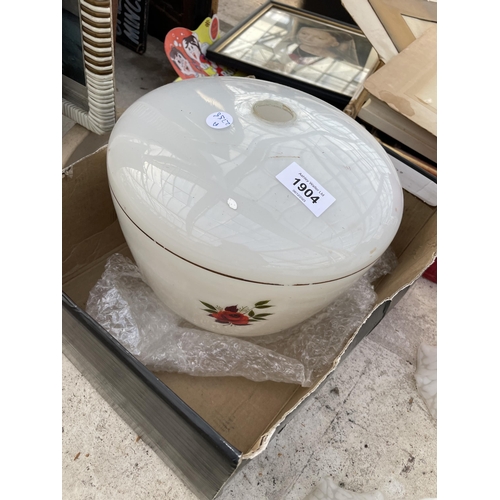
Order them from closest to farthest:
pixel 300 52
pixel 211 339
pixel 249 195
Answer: pixel 249 195
pixel 211 339
pixel 300 52

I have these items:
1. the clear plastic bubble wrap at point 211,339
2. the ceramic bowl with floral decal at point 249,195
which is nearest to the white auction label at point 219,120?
the ceramic bowl with floral decal at point 249,195

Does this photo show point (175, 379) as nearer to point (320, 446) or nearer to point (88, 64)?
point (320, 446)

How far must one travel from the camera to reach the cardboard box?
0.58 m

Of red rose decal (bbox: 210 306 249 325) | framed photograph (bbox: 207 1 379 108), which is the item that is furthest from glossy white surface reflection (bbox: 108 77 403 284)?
framed photograph (bbox: 207 1 379 108)

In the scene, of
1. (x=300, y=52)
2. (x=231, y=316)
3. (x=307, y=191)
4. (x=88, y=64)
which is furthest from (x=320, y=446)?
(x=300, y=52)

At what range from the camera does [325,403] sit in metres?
0.95

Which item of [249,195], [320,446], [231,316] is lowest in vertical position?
[320,446]

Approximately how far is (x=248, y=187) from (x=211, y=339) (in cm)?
39

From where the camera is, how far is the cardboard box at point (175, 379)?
1.90ft

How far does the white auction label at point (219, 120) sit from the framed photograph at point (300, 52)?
2.15ft

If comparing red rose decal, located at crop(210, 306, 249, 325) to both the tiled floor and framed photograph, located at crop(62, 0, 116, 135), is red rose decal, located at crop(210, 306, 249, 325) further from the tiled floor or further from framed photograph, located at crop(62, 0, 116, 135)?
framed photograph, located at crop(62, 0, 116, 135)

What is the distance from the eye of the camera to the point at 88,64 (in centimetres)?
95

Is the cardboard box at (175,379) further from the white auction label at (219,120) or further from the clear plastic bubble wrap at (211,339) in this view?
the white auction label at (219,120)

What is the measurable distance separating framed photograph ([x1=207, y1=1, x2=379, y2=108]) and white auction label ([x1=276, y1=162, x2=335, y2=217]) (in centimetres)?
69
